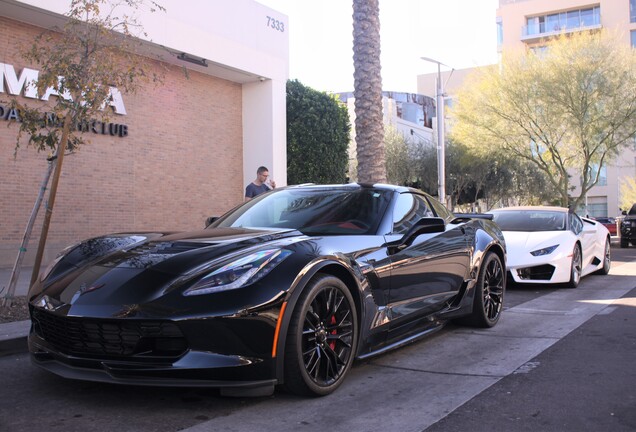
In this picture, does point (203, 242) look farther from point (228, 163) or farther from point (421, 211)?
point (228, 163)

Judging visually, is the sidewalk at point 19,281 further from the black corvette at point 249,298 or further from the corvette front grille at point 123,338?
the corvette front grille at point 123,338

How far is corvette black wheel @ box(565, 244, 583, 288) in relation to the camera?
358 inches

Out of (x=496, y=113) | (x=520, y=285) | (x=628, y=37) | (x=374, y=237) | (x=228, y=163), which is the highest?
(x=628, y=37)

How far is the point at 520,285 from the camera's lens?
957cm

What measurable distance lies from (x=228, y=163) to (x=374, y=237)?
1279cm

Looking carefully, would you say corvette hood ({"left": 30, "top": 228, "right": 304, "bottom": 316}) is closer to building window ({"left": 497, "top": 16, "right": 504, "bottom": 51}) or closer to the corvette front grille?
the corvette front grille

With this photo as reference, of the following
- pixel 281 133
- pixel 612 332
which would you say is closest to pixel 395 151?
pixel 281 133

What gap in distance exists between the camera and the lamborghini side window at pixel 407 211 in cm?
477

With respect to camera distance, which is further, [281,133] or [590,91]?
[590,91]

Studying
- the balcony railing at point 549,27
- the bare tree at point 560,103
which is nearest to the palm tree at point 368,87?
the bare tree at point 560,103

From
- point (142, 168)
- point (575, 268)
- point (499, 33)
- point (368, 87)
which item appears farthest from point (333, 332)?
point (499, 33)

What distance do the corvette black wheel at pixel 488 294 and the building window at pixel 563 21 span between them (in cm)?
5233

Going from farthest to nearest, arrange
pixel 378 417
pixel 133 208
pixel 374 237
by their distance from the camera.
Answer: pixel 133 208 < pixel 374 237 < pixel 378 417

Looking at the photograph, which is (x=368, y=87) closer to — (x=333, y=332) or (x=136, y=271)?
(x=333, y=332)
